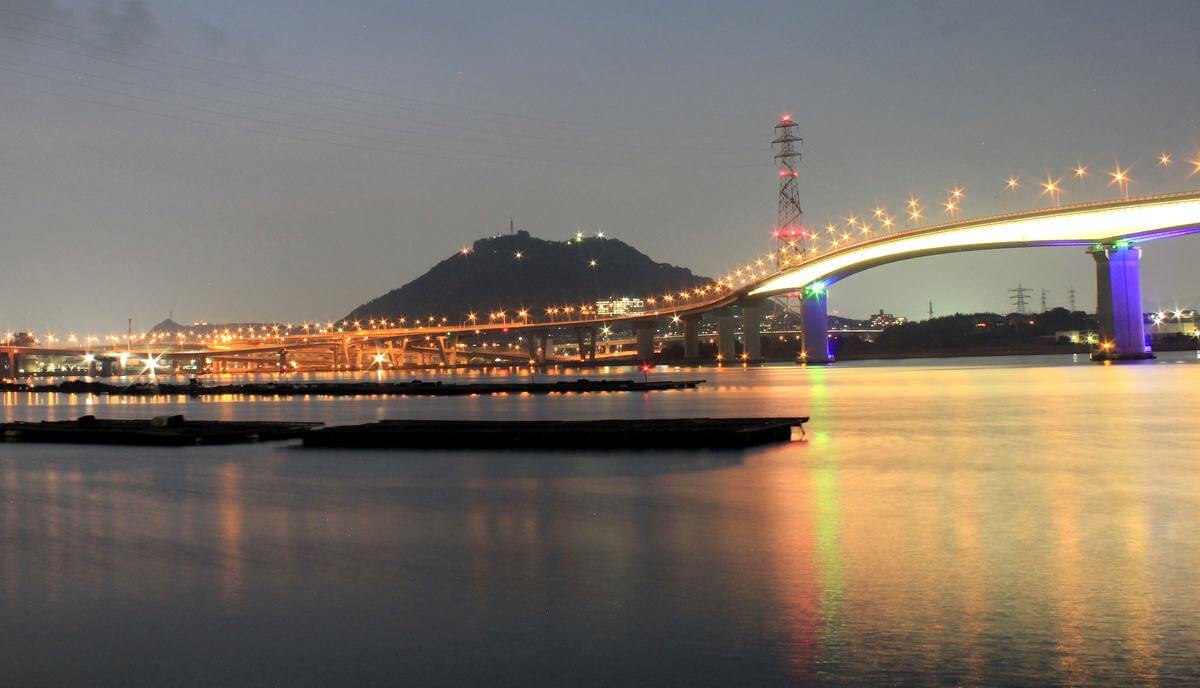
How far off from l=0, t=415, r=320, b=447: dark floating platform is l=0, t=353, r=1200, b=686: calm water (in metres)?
5.75

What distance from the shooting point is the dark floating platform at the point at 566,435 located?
1961 centimetres

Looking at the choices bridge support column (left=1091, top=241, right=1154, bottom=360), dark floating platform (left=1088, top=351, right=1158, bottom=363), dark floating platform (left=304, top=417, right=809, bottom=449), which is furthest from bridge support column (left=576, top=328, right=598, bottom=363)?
dark floating platform (left=304, top=417, right=809, bottom=449)

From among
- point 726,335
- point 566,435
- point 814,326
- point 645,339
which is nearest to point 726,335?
point 726,335

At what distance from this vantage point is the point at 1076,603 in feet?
22.0

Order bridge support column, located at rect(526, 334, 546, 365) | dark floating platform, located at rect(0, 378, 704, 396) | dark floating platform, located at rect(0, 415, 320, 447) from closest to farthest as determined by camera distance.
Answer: dark floating platform, located at rect(0, 415, 320, 447) < dark floating platform, located at rect(0, 378, 704, 396) < bridge support column, located at rect(526, 334, 546, 365)

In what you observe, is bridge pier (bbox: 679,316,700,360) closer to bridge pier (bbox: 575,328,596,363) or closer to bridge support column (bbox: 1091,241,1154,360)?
bridge pier (bbox: 575,328,596,363)

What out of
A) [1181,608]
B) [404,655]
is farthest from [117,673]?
[1181,608]

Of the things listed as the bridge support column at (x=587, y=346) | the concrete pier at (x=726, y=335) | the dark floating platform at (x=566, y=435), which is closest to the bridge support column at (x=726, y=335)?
the concrete pier at (x=726, y=335)

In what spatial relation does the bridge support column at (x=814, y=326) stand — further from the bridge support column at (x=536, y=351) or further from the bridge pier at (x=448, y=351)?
the bridge pier at (x=448, y=351)

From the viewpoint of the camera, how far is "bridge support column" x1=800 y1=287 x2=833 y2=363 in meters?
101

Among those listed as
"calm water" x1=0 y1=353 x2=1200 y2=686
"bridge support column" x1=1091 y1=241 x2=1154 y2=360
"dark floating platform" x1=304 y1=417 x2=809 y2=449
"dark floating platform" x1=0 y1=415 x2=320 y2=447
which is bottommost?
"calm water" x1=0 y1=353 x2=1200 y2=686

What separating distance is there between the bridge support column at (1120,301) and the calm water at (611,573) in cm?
5882

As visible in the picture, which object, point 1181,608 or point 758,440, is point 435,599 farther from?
point 758,440

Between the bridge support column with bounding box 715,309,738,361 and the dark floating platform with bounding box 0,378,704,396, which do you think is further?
the bridge support column with bounding box 715,309,738,361
